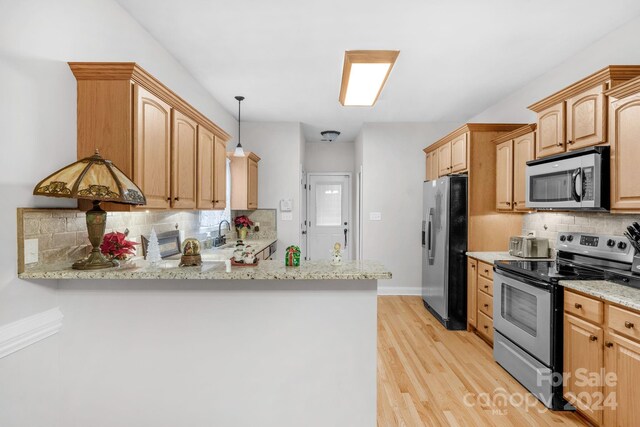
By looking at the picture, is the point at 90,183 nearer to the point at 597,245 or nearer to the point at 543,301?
the point at 543,301

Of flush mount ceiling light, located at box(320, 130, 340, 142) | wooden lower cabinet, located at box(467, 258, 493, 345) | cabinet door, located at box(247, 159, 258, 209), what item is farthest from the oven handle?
flush mount ceiling light, located at box(320, 130, 340, 142)

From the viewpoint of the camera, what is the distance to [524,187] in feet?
10.9

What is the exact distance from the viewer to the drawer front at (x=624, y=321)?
1770 mm

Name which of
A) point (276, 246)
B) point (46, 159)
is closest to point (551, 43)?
point (46, 159)

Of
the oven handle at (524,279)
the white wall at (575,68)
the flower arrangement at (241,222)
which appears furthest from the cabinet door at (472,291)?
the flower arrangement at (241,222)

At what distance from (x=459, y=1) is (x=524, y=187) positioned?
1911 mm

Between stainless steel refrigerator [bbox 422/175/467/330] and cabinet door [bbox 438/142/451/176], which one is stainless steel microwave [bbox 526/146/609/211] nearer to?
stainless steel refrigerator [bbox 422/175/467/330]

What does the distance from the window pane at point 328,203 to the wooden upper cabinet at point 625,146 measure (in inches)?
183

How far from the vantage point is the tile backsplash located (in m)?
2.56

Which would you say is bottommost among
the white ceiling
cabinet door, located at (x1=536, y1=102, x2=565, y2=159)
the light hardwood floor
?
the light hardwood floor

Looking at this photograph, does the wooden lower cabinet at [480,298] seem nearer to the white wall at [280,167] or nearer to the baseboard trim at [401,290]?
the baseboard trim at [401,290]

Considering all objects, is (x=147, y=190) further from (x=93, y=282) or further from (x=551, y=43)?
(x=551, y=43)

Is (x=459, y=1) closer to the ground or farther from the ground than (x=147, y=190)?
farther from the ground

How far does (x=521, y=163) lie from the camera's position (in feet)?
10.9
